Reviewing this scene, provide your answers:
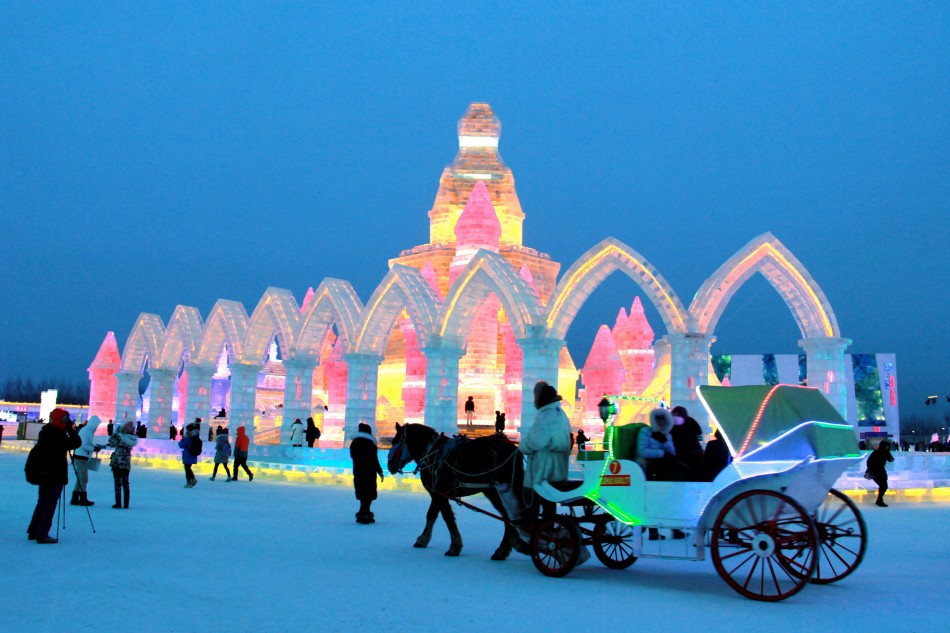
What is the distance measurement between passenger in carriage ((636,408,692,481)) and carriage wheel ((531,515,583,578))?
836 millimetres

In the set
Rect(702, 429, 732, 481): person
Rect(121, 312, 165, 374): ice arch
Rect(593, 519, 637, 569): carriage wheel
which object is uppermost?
Rect(121, 312, 165, 374): ice arch

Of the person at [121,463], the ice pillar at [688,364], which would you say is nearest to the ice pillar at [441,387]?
the ice pillar at [688,364]

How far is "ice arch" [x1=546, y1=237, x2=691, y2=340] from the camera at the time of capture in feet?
68.3

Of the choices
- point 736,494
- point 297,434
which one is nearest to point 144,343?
point 297,434

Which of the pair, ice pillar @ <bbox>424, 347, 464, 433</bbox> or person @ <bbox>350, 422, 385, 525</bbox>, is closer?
person @ <bbox>350, 422, 385, 525</bbox>

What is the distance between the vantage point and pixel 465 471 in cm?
857

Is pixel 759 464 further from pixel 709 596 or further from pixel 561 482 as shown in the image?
pixel 561 482

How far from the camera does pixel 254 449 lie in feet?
84.1

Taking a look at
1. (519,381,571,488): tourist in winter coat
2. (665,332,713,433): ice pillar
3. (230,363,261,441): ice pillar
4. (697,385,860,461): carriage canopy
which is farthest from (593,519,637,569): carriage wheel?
(230,363,261,441): ice pillar

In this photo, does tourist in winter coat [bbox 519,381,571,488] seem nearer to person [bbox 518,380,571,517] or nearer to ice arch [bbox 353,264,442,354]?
person [bbox 518,380,571,517]

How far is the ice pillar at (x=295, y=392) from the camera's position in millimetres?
27672

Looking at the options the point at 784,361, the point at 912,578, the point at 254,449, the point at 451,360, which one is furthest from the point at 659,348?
the point at 912,578

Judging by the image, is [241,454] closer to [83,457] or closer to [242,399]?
[83,457]

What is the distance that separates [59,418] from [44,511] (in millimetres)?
958
